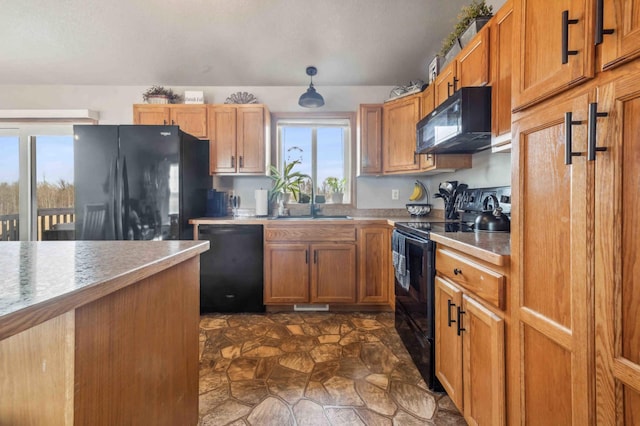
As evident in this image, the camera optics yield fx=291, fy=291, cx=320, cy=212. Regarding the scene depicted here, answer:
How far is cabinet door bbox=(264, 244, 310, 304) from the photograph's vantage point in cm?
283

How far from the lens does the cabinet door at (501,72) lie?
1472 mm

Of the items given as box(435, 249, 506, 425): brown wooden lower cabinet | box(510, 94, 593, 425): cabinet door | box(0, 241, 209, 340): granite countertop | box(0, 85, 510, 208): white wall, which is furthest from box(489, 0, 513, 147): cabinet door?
box(0, 85, 510, 208): white wall

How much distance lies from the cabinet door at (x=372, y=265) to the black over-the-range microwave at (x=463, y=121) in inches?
40.5

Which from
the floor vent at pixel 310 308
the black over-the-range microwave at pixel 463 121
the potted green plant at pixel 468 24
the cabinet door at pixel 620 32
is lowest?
the floor vent at pixel 310 308

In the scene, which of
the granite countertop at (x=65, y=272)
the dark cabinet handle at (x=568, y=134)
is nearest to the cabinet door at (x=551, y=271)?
the dark cabinet handle at (x=568, y=134)

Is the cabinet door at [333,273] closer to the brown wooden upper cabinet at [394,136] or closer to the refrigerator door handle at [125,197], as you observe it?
the brown wooden upper cabinet at [394,136]

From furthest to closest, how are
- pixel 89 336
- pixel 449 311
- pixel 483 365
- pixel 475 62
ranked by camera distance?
pixel 475 62, pixel 449 311, pixel 483 365, pixel 89 336

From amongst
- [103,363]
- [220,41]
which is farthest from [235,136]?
[103,363]

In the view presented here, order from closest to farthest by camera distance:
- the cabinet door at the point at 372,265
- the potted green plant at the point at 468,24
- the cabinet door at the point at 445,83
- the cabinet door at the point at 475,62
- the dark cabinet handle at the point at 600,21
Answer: the dark cabinet handle at the point at 600,21 < the cabinet door at the point at 475,62 < the potted green plant at the point at 468,24 < the cabinet door at the point at 445,83 < the cabinet door at the point at 372,265

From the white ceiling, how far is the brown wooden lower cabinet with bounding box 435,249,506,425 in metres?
2.26

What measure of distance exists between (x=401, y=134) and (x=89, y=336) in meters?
2.85

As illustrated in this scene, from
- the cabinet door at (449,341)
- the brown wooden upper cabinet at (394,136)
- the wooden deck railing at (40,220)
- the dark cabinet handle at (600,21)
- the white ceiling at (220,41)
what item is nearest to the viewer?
the dark cabinet handle at (600,21)

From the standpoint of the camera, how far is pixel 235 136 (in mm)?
3123

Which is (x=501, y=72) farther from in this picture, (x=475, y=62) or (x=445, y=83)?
(x=445, y=83)
